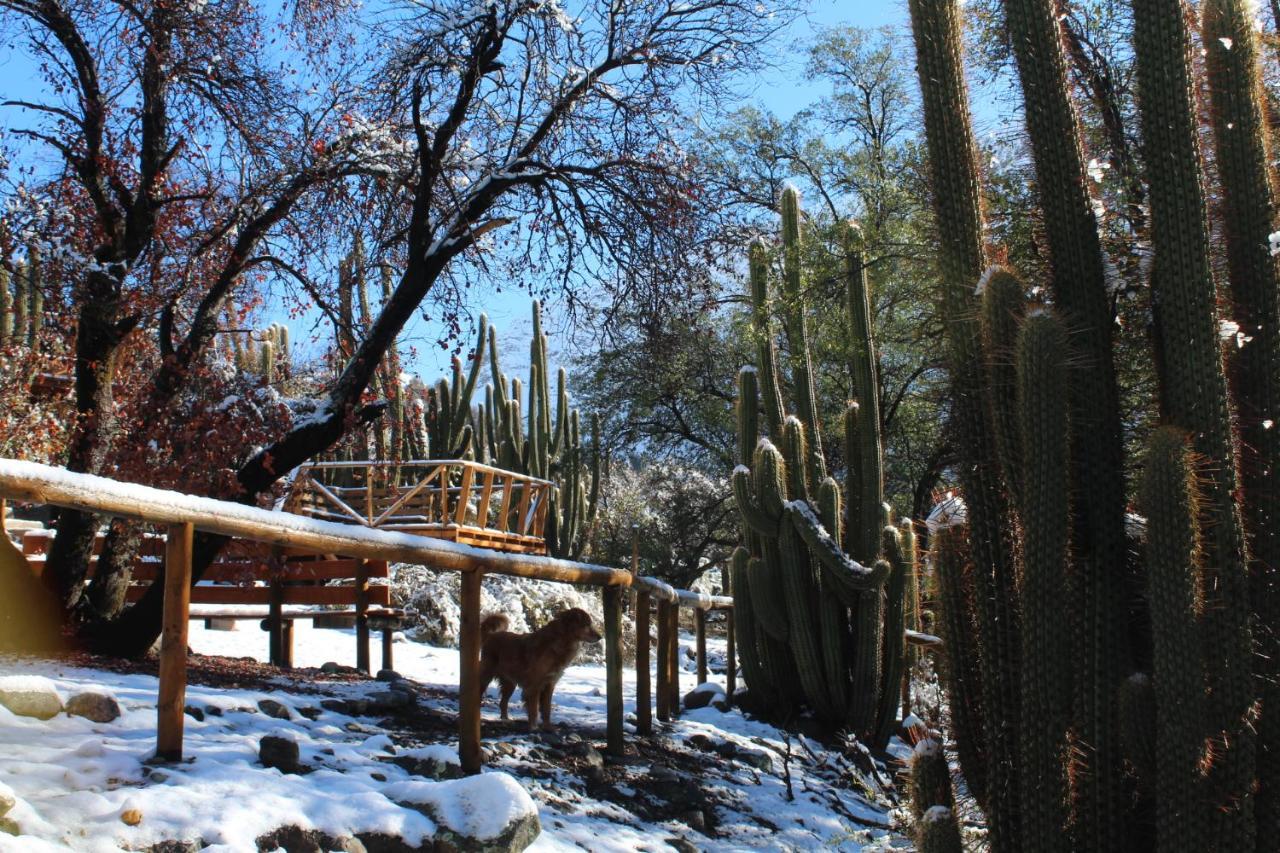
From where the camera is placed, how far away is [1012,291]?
4.66 m

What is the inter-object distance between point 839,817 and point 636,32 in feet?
20.4

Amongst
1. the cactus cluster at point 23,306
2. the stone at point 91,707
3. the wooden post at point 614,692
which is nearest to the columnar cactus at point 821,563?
the wooden post at point 614,692

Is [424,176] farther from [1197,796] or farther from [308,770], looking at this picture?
[1197,796]

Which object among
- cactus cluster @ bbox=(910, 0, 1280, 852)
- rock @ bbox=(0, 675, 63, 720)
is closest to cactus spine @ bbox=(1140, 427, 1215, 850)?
cactus cluster @ bbox=(910, 0, 1280, 852)

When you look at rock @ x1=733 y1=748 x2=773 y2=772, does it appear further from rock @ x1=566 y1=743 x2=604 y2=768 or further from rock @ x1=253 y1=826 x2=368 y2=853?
rock @ x1=253 y1=826 x2=368 y2=853

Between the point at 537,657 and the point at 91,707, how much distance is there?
3.02 m

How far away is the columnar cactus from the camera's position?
34.0 feet

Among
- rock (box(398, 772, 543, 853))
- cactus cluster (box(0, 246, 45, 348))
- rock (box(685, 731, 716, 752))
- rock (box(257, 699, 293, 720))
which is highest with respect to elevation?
cactus cluster (box(0, 246, 45, 348))

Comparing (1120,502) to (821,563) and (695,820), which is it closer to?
(695,820)

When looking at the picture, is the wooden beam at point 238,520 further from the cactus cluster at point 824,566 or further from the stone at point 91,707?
the cactus cluster at point 824,566

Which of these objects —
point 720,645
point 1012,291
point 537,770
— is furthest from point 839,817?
point 720,645

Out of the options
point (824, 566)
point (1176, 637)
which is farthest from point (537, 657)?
point (1176, 637)

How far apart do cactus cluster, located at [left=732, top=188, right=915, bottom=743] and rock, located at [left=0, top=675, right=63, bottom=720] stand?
684 cm

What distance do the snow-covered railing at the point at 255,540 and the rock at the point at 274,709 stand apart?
3.12 ft
